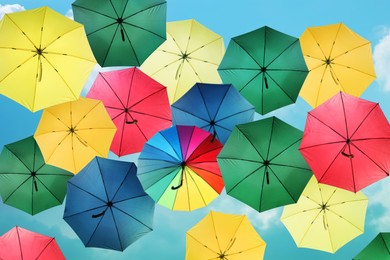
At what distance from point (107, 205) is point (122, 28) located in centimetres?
508

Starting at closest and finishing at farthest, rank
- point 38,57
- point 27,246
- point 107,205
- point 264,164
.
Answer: point 264,164, point 38,57, point 107,205, point 27,246

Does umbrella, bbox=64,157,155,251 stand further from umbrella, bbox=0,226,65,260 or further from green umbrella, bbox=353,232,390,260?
green umbrella, bbox=353,232,390,260

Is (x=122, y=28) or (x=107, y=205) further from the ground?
(x=122, y=28)

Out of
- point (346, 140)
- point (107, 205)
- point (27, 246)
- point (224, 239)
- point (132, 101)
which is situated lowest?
point (27, 246)

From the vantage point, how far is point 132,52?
12.7 m

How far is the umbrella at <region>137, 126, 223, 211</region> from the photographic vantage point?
1064cm

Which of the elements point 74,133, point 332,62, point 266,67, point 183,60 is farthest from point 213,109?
point 332,62

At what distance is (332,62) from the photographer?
13.1m

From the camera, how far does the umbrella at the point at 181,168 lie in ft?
34.9

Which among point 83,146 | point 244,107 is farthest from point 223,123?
point 83,146

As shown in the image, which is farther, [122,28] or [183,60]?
[183,60]

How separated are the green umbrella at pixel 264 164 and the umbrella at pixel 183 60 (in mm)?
3189

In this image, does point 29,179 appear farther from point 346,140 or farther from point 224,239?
point 346,140

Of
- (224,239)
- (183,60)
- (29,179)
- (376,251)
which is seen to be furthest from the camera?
(183,60)
